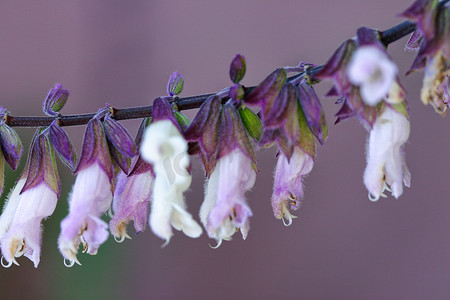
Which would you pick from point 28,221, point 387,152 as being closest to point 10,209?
point 28,221

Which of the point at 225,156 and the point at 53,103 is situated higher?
the point at 53,103

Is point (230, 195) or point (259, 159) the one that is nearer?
point (230, 195)

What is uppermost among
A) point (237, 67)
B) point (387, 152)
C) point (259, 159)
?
point (259, 159)

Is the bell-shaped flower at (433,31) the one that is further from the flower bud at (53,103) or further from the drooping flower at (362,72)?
the flower bud at (53,103)

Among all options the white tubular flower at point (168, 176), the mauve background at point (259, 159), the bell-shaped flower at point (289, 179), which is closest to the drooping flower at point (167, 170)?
the white tubular flower at point (168, 176)

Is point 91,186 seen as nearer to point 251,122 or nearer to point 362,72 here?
point 251,122

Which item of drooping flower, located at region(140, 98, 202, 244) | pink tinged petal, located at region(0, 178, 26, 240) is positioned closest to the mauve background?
pink tinged petal, located at region(0, 178, 26, 240)

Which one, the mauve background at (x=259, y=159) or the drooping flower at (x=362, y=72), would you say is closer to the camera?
the drooping flower at (x=362, y=72)

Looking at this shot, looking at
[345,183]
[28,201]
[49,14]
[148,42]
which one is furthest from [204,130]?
[49,14]
